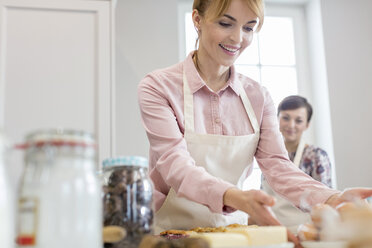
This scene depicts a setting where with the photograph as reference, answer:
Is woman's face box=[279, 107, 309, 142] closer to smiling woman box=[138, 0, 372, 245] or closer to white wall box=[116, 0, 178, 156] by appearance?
white wall box=[116, 0, 178, 156]

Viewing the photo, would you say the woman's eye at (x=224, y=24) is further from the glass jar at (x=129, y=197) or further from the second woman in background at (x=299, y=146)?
the second woman in background at (x=299, y=146)

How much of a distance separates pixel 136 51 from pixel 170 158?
2199 millimetres

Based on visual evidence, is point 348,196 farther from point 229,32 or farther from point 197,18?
point 197,18

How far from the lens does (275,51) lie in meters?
3.74

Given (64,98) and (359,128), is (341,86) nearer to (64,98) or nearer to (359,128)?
(359,128)

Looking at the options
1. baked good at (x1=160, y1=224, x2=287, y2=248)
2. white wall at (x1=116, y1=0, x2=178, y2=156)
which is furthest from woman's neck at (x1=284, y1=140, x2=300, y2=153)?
baked good at (x1=160, y1=224, x2=287, y2=248)

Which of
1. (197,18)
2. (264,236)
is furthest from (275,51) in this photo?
(264,236)

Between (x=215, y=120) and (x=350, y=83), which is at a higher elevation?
(x=350, y=83)

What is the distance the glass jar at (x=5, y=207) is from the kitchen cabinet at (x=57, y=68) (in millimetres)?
1874

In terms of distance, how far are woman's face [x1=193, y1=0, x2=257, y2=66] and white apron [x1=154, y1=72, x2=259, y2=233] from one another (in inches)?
4.7

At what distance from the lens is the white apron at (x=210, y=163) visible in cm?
143

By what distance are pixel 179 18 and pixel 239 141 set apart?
224cm

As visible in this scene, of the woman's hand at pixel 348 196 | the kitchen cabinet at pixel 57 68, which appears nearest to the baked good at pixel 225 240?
the woman's hand at pixel 348 196

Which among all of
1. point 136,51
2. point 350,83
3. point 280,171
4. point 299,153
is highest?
point 136,51
